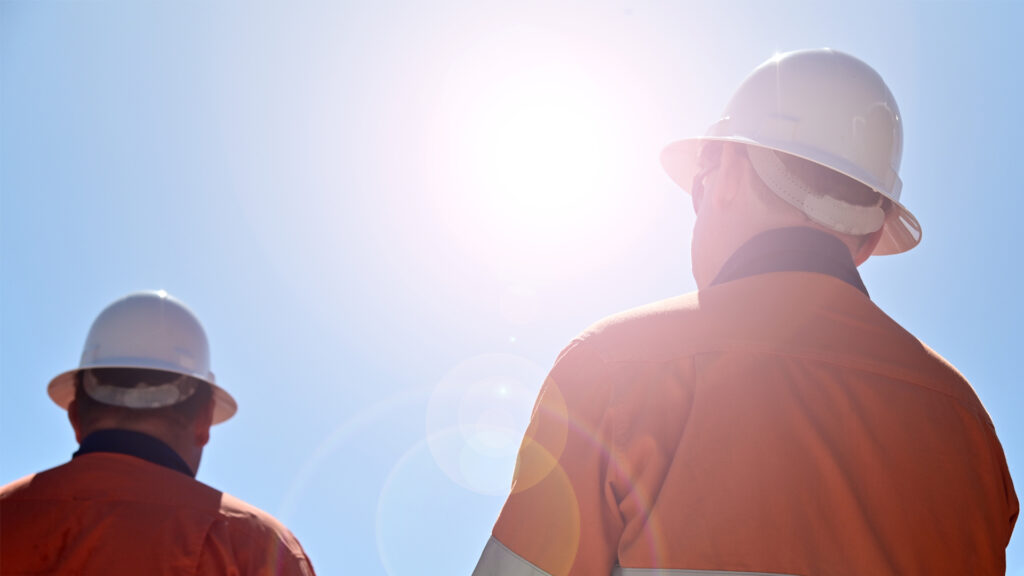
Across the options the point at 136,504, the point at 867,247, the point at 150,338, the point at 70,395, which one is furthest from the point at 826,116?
the point at 70,395

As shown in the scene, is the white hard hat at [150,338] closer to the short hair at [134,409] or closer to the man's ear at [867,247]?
the short hair at [134,409]

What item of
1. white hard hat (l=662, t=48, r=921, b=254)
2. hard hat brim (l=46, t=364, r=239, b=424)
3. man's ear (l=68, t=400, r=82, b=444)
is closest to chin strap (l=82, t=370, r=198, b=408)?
man's ear (l=68, t=400, r=82, b=444)

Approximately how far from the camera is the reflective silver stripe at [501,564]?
6.40 feet

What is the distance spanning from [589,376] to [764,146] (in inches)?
52.1

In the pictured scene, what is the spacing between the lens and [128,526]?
384cm

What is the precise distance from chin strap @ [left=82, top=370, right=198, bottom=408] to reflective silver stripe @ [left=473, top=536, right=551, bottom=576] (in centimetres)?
332

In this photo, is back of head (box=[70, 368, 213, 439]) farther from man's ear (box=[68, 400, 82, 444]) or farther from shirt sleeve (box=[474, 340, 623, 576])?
shirt sleeve (box=[474, 340, 623, 576])

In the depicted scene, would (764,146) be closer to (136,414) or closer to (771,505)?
(771,505)

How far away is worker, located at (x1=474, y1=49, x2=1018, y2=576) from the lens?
6.35 ft

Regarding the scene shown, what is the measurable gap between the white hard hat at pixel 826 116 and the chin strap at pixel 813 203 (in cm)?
8

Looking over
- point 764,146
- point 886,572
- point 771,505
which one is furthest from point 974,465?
point 764,146

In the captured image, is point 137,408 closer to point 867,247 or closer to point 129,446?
point 129,446

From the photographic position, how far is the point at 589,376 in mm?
2184

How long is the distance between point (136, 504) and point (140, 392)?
3.32ft
